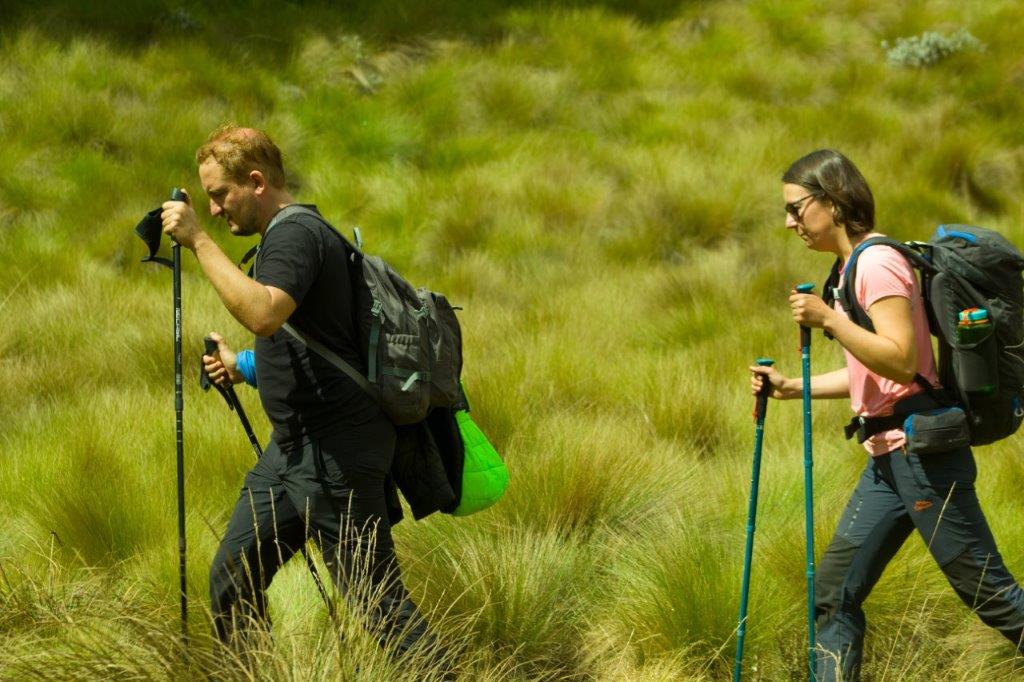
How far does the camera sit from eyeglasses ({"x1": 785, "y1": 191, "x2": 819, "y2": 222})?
12.2 ft

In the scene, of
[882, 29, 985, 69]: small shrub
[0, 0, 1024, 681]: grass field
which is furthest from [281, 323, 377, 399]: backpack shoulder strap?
[882, 29, 985, 69]: small shrub

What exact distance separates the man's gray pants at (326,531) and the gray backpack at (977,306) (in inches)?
60.5

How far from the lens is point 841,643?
12.3 ft

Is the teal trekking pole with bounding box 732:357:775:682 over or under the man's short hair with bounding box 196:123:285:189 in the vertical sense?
under

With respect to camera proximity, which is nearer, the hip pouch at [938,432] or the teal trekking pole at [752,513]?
the hip pouch at [938,432]

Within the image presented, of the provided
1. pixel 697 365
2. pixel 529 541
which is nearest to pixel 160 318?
pixel 697 365

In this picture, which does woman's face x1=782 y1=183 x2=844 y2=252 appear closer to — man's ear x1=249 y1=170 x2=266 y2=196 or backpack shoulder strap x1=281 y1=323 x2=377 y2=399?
backpack shoulder strap x1=281 y1=323 x2=377 y2=399

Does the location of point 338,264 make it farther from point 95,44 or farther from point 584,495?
point 95,44

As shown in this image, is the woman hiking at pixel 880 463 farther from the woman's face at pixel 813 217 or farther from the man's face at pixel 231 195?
the man's face at pixel 231 195

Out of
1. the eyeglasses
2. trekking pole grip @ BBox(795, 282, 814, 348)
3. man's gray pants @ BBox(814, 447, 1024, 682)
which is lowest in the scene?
man's gray pants @ BBox(814, 447, 1024, 682)

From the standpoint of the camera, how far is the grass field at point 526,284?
4395 millimetres

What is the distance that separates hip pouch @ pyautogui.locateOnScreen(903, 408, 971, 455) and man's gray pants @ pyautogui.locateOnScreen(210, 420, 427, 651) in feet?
5.14

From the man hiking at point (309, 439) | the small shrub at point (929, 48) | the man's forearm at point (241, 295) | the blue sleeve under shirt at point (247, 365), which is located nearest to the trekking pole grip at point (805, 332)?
the man hiking at point (309, 439)

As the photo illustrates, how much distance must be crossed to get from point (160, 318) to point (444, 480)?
15.7ft
